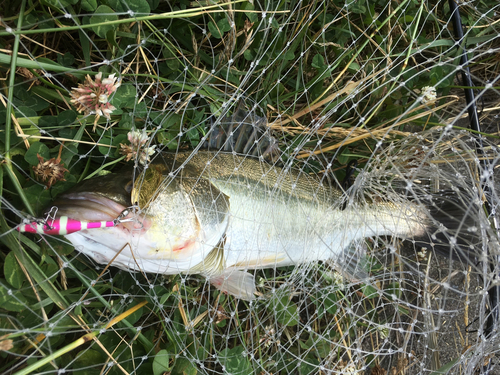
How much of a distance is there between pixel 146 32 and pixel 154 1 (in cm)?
14

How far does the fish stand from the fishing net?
0.06 feet

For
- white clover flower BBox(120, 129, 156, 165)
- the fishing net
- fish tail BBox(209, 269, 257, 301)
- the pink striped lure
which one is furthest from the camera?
fish tail BBox(209, 269, 257, 301)

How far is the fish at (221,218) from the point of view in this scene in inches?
46.4

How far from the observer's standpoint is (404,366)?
5.91 feet

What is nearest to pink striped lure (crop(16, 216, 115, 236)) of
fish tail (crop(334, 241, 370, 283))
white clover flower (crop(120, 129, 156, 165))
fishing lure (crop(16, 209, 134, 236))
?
A: fishing lure (crop(16, 209, 134, 236))

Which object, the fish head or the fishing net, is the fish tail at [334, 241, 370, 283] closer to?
the fishing net

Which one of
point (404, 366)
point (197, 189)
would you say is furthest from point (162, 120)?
point (404, 366)

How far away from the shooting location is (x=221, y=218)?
1.37 metres

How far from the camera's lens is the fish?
3.87 ft

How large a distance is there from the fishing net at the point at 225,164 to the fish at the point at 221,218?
0.06 ft

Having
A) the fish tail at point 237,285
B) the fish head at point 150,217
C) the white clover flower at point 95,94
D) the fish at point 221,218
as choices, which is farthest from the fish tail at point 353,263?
the white clover flower at point 95,94

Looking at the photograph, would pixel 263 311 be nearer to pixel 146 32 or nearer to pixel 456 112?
pixel 146 32

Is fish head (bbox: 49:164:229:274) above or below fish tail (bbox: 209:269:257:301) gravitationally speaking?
above

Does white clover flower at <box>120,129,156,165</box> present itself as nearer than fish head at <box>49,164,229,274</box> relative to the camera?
No
